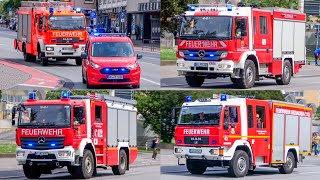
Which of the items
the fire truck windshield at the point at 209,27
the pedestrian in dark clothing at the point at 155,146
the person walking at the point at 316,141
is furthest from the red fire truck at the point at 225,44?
the person walking at the point at 316,141

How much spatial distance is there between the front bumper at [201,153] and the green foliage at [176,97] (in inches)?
58.0

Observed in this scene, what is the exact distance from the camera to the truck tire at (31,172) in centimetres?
2369

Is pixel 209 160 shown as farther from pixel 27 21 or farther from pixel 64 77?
pixel 27 21

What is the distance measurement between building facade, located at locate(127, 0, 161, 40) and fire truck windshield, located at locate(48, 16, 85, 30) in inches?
477

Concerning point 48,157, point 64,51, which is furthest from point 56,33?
point 48,157

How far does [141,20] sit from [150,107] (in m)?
14.2

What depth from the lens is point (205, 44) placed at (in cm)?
2623

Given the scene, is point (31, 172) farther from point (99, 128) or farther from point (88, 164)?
point (99, 128)

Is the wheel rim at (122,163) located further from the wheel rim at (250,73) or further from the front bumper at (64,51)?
the front bumper at (64,51)

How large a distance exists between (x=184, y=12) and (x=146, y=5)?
855 inches

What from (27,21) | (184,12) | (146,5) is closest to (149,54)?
(146,5)

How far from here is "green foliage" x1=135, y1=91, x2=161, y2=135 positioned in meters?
30.1

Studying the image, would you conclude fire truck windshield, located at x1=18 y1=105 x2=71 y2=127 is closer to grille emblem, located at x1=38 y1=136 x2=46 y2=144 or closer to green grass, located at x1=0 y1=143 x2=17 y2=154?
grille emblem, located at x1=38 y1=136 x2=46 y2=144

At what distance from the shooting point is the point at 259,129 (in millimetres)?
25625
